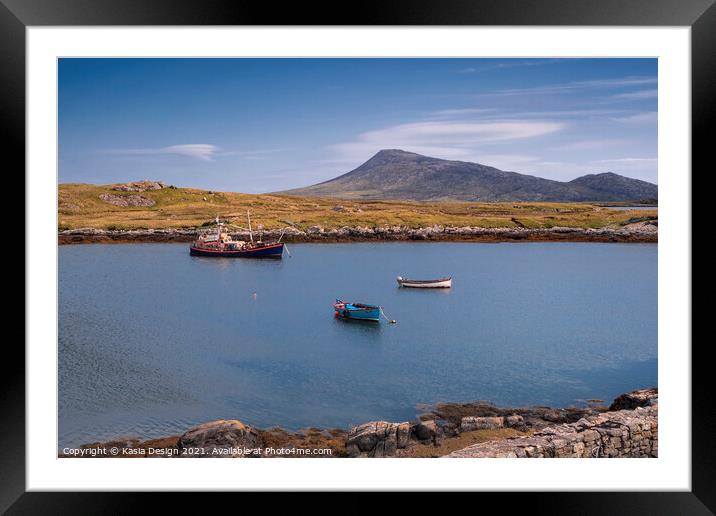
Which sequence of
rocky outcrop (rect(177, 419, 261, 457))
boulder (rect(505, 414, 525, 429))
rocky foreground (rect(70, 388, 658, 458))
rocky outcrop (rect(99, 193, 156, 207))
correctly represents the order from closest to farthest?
rocky foreground (rect(70, 388, 658, 458)), rocky outcrop (rect(177, 419, 261, 457)), boulder (rect(505, 414, 525, 429)), rocky outcrop (rect(99, 193, 156, 207))

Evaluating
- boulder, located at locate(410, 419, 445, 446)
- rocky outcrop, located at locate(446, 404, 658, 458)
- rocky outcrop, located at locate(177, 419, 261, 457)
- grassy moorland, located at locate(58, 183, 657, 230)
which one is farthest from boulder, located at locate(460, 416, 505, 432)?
grassy moorland, located at locate(58, 183, 657, 230)

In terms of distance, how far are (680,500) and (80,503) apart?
475 cm

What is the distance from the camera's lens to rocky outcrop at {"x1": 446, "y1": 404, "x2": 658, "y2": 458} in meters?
5.86

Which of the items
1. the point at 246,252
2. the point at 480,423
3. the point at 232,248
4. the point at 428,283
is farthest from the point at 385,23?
the point at 232,248

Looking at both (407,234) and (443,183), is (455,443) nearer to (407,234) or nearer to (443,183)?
(407,234)

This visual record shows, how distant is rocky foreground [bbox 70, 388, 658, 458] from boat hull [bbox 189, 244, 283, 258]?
18.5 m

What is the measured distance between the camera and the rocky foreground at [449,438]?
19.9ft

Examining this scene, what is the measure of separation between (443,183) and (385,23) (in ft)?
183

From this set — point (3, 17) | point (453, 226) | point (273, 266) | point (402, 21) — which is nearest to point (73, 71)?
point (3, 17)

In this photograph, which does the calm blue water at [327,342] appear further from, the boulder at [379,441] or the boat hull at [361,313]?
the boulder at [379,441]

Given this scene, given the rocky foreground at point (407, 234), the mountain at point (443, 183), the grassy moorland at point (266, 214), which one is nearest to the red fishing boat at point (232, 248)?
the rocky foreground at point (407, 234)

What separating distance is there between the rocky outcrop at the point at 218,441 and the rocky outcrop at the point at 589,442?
2393 mm

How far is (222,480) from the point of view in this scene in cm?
470

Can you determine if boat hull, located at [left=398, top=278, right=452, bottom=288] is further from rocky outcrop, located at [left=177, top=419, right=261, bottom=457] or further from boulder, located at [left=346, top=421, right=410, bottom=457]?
rocky outcrop, located at [left=177, top=419, right=261, bottom=457]
